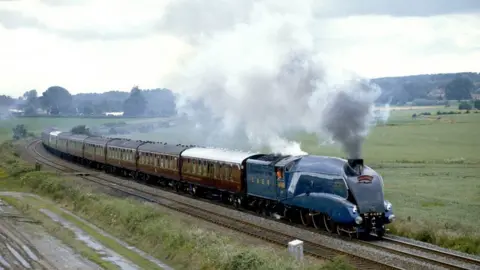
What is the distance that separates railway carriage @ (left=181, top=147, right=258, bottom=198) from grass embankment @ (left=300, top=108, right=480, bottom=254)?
352 inches

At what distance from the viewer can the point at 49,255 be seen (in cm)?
2522

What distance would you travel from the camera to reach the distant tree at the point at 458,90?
126581 millimetres

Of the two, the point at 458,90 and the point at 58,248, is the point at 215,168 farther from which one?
Answer: the point at 458,90

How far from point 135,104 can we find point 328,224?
165 metres

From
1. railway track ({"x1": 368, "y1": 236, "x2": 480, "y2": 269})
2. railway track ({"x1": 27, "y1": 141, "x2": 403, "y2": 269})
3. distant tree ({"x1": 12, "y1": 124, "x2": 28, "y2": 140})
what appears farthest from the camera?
distant tree ({"x1": 12, "y1": 124, "x2": 28, "y2": 140})

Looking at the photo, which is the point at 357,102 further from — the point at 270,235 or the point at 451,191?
the point at 451,191

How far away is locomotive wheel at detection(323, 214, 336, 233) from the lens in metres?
26.9

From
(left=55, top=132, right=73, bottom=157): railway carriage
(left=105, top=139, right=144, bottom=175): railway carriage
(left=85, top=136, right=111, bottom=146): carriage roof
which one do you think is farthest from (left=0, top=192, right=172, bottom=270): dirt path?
(left=55, top=132, right=73, bottom=157): railway carriage

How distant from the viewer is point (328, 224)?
27.6 meters

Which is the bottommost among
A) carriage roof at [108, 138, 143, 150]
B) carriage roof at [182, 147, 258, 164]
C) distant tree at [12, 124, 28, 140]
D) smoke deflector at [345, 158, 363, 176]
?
distant tree at [12, 124, 28, 140]

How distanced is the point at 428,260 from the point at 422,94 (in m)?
107

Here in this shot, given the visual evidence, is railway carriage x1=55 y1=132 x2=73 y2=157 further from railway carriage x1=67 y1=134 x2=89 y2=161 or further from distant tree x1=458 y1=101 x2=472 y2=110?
distant tree x1=458 y1=101 x2=472 y2=110

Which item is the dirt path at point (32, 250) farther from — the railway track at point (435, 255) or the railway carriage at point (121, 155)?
the railway carriage at point (121, 155)

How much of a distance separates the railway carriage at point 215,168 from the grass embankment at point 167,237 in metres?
5.01
